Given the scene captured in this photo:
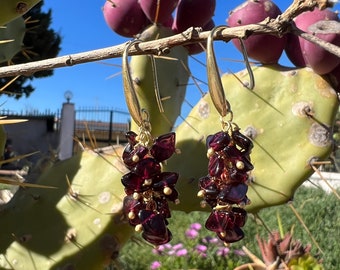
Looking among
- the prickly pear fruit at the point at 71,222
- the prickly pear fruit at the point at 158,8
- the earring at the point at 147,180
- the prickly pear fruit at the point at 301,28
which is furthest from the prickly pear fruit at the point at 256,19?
the earring at the point at 147,180

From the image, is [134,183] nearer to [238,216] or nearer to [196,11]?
[238,216]

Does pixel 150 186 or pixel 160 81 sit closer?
pixel 150 186

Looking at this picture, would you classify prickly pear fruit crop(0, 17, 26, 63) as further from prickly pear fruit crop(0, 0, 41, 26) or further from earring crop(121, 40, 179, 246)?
earring crop(121, 40, 179, 246)

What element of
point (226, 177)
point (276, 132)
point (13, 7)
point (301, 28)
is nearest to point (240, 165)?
point (226, 177)

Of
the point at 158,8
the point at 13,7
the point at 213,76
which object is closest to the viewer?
the point at 213,76

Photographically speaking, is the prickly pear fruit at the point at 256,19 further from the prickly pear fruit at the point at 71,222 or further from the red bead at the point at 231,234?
the red bead at the point at 231,234

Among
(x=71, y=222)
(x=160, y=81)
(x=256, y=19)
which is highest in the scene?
(x=256, y=19)
